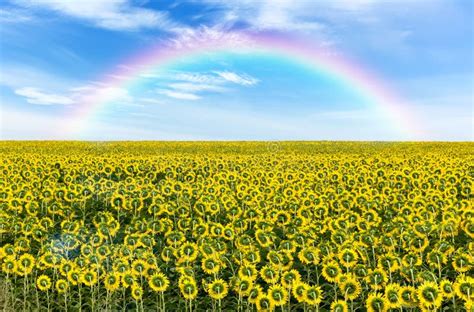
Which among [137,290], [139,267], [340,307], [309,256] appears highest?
[309,256]

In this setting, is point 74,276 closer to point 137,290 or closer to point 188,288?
point 137,290

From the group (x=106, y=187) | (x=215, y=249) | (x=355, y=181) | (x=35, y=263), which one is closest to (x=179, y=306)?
(x=215, y=249)

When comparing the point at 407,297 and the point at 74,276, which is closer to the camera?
the point at 407,297

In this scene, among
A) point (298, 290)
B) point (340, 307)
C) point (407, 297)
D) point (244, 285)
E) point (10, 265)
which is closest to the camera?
point (407, 297)

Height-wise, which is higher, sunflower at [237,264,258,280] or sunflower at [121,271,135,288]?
sunflower at [237,264,258,280]

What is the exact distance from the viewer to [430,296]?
6.27 meters

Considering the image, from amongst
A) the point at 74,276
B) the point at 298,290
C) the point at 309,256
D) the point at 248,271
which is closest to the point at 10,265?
the point at 74,276

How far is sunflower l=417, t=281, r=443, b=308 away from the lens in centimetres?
623

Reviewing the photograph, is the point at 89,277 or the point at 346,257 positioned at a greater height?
the point at 346,257

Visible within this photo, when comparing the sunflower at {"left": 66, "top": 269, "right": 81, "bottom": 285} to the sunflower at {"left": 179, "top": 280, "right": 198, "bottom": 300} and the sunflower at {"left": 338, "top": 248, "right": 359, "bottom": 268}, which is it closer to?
the sunflower at {"left": 179, "top": 280, "right": 198, "bottom": 300}

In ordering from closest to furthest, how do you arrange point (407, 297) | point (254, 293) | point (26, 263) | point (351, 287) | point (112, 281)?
point (407, 297), point (254, 293), point (351, 287), point (112, 281), point (26, 263)

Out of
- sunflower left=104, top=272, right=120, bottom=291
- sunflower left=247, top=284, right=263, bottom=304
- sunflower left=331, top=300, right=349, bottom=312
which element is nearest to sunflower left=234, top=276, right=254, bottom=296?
sunflower left=247, top=284, right=263, bottom=304

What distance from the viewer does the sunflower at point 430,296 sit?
6.23m

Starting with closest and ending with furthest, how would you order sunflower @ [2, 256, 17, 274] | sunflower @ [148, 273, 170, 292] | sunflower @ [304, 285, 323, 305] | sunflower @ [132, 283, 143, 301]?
sunflower @ [304, 285, 323, 305] → sunflower @ [148, 273, 170, 292] → sunflower @ [132, 283, 143, 301] → sunflower @ [2, 256, 17, 274]
